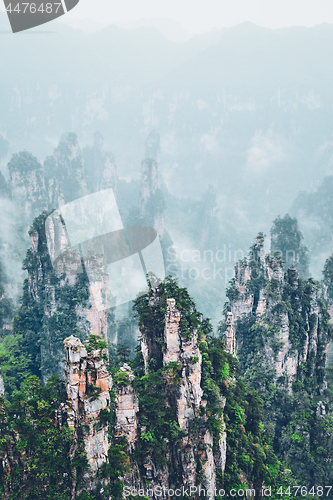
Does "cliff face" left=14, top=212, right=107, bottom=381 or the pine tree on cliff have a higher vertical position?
the pine tree on cliff

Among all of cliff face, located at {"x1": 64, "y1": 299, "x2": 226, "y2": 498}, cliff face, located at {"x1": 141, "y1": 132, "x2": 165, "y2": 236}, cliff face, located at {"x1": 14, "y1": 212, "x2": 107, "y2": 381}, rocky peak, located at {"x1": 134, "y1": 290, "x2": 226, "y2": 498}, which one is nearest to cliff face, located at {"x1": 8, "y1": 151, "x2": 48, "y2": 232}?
cliff face, located at {"x1": 141, "y1": 132, "x2": 165, "y2": 236}

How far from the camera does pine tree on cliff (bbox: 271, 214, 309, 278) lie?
52406 mm

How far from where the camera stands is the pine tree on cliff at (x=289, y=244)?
172 ft

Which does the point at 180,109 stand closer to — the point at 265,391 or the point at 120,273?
the point at 120,273

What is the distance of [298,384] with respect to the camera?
93.8 ft

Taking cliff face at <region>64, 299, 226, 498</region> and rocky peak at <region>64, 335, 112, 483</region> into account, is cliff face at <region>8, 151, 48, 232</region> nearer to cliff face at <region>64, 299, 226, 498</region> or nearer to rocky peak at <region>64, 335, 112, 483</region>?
cliff face at <region>64, 299, 226, 498</region>

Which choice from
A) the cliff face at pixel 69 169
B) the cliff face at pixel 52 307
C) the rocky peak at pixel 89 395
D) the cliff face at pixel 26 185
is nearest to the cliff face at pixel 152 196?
the cliff face at pixel 69 169

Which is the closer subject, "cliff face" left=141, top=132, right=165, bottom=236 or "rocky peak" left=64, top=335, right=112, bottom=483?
"rocky peak" left=64, top=335, right=112, bottom=483

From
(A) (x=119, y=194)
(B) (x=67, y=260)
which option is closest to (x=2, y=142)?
(A) (x=119, y=194)

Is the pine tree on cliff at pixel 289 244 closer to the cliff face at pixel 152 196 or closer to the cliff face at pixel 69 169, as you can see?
the cliff face at pixel 152 196
